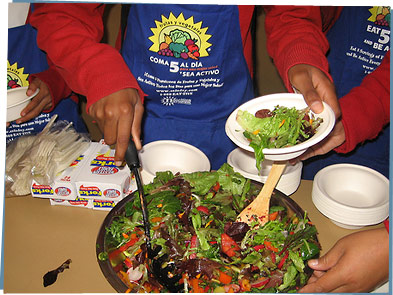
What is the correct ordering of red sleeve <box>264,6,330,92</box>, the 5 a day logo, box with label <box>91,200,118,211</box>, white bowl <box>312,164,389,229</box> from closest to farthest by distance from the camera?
1. white bowl <box>312,164,389,229</box>
2. box with label <box>91,200,118,211</box>
3. red sleeve <box>264,6,330,92</box>
4. the 5 a day logo

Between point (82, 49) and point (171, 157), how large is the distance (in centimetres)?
59

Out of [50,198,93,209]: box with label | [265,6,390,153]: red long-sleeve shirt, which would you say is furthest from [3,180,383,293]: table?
[265,6,390,153]: red long-sleeve shirt

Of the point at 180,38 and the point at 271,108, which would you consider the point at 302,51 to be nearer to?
the point at 271,108

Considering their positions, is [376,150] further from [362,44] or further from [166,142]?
[166,142]

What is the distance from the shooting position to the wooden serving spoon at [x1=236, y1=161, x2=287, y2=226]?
123 cm

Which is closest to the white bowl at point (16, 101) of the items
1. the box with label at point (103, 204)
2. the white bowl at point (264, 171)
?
the box with label at point (103, 204)

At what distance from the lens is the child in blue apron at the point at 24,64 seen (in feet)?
5.76

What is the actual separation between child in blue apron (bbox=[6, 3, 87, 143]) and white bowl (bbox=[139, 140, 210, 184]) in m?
0.69

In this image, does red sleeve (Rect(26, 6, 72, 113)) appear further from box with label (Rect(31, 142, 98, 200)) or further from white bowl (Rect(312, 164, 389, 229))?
white bowl (Rect(312, 164, 389, 229))

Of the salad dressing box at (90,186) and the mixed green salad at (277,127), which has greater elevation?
the mixed green salad at (277,127)

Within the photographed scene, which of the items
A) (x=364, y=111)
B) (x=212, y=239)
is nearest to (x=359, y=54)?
(x=364, y=111)

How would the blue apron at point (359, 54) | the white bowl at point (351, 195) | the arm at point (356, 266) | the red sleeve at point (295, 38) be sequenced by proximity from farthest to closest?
the blue apron at point (359, 54) < the red sleeve at point (295, 38) < the white bowl at point (351, 195) < the arm at point (356, 266)

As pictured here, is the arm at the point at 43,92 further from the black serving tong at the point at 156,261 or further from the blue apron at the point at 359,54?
the blue apron at the point at 359,54

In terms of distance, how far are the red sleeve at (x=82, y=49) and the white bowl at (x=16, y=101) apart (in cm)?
24
